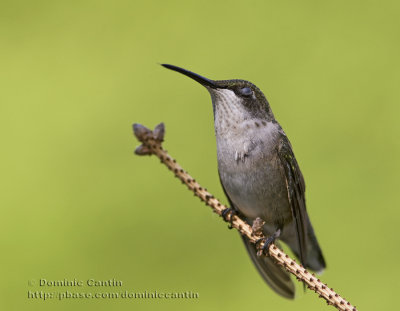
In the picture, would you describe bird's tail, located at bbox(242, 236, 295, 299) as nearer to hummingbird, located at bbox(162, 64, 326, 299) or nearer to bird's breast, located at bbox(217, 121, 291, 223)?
hummingbird, located at bbox(162, 64, 326, 299)

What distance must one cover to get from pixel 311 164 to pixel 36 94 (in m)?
2.86

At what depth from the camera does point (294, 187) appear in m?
3.69

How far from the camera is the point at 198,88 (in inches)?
231

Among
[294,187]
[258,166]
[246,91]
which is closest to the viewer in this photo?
[246,91]

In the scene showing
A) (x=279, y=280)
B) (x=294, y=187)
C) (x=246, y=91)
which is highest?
(x=246, y=91)

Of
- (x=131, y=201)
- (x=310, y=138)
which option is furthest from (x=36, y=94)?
(x=310, y=138)

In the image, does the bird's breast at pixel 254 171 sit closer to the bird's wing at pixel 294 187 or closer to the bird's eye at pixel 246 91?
the bird's wing at pixel 294 187

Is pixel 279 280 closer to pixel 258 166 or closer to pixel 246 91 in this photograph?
pixel 258 166

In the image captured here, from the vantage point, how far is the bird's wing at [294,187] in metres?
3.62

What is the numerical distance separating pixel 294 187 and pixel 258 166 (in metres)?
0.33

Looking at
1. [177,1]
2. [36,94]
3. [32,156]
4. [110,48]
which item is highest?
[177,1]

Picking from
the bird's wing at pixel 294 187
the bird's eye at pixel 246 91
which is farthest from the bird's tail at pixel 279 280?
the bird's eye at pixel 246 91

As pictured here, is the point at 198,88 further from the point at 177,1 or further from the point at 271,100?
the point at 177,1

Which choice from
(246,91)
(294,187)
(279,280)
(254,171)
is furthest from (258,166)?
(279,280)
